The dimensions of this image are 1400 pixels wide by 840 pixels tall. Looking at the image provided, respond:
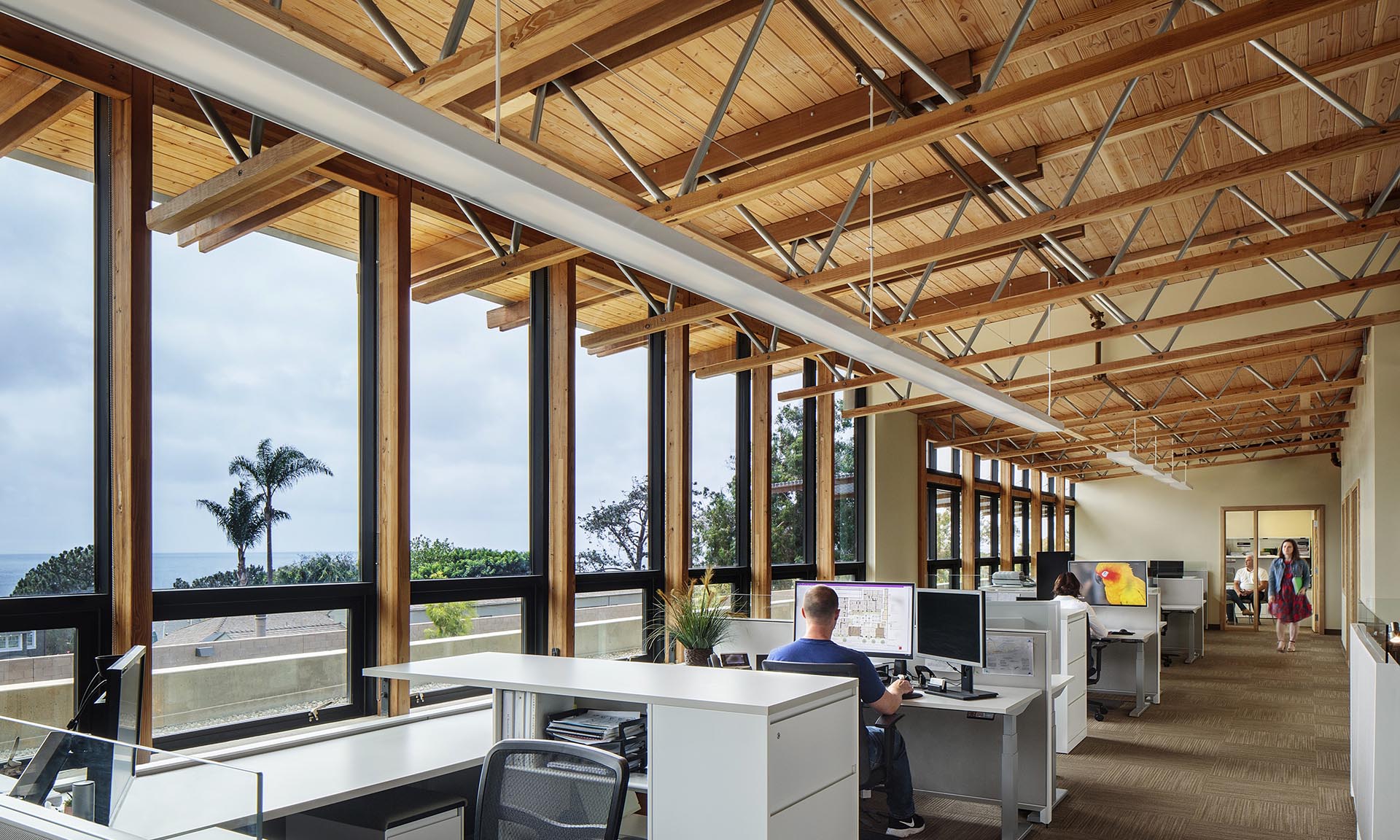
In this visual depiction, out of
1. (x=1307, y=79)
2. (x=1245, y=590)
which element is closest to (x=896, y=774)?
(x=1307, y=79)

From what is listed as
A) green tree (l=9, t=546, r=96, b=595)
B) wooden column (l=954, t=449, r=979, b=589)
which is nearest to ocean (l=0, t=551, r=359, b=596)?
green tree (l=9, t=546, r=96, b=595)

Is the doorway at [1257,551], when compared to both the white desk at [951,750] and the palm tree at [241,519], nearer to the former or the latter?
the white desk at [951,750]

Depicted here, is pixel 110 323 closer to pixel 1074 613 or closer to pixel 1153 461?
pixel 1074 613

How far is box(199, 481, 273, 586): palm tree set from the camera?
4316mm

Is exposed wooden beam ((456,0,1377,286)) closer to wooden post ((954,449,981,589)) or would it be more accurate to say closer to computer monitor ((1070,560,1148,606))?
computer monitor ((1070,560,1148,606))

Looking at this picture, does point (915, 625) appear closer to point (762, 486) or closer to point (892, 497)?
point (762, 486)

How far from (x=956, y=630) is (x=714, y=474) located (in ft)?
10.9

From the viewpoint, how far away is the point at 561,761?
2.40 meters

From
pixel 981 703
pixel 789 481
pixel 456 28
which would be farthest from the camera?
pixel 789 481

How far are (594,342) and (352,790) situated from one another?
4172 millimetres

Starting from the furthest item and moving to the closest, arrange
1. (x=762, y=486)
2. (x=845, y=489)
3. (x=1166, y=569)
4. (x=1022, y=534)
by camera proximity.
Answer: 1. (x=1022, y=534)
2. (x=1166, y=569)
3. (x=845, y=489)
4. (x=762, y=486)

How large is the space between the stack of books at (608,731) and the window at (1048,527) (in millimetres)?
16012

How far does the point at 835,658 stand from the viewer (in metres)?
4.15

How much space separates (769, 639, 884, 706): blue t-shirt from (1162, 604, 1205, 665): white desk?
345 inches
